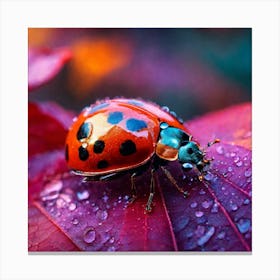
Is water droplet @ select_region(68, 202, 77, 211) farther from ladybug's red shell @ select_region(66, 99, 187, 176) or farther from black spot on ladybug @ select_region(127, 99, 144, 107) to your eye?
black spot on ladybug @ select_region(127, 99, 144, 107)

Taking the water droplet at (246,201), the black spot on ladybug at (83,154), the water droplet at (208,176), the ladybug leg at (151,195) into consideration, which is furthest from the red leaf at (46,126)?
the water droplet at (246,201)

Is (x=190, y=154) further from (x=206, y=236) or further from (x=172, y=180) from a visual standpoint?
(x=206, y=236)

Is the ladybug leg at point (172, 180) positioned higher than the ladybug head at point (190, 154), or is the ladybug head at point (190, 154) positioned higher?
the ladybug head at point (190, 154)

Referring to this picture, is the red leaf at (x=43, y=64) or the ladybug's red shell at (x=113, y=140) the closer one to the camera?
the ladybug's red shell at (x=113, y=140)

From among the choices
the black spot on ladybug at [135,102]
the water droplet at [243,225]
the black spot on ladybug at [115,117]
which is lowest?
the water droplet at [243,225]

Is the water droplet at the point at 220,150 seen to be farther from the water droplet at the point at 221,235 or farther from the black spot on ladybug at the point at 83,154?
the black spot on ladybug at the point at 83,154
